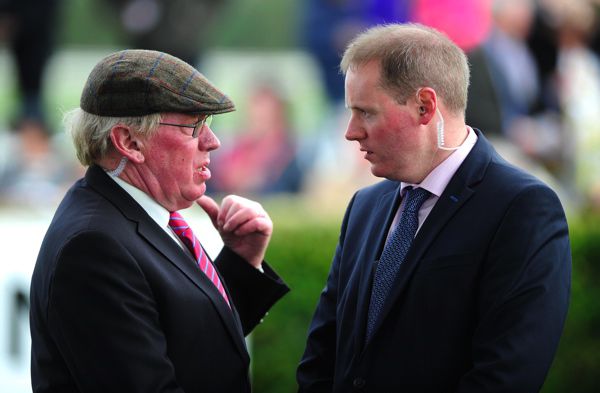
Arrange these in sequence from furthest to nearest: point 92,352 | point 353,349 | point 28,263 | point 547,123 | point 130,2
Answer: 1. point 547,123
2. point 130,2
3. point 28,263
4. point 353,349
5. point 92,352

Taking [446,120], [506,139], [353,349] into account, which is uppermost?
[446,120]

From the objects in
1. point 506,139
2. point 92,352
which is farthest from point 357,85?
point 506,139

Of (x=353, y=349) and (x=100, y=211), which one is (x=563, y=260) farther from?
(x=100, y=211)

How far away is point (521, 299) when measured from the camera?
2.76 meters

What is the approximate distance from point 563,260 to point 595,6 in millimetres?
7318

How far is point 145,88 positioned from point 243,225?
0.72 meters

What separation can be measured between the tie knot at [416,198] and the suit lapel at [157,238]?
670mm

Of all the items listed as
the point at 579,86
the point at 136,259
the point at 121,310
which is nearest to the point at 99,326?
the point at 121,310

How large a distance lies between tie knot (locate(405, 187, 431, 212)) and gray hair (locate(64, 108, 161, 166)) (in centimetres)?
84

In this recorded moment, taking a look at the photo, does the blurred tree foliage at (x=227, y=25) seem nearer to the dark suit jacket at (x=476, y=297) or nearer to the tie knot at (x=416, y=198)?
the tie knot at (x=416, y=198)

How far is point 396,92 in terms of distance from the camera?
2.97 meters

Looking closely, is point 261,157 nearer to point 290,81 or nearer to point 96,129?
point 290,81

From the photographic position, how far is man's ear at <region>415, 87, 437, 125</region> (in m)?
2.95

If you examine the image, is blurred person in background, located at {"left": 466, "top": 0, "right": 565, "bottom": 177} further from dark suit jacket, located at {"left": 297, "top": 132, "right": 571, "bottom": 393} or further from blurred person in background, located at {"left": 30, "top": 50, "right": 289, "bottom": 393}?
blurred person in background, located at {"left": 30, "top": 50, "right": 289, "bottom": 393}
